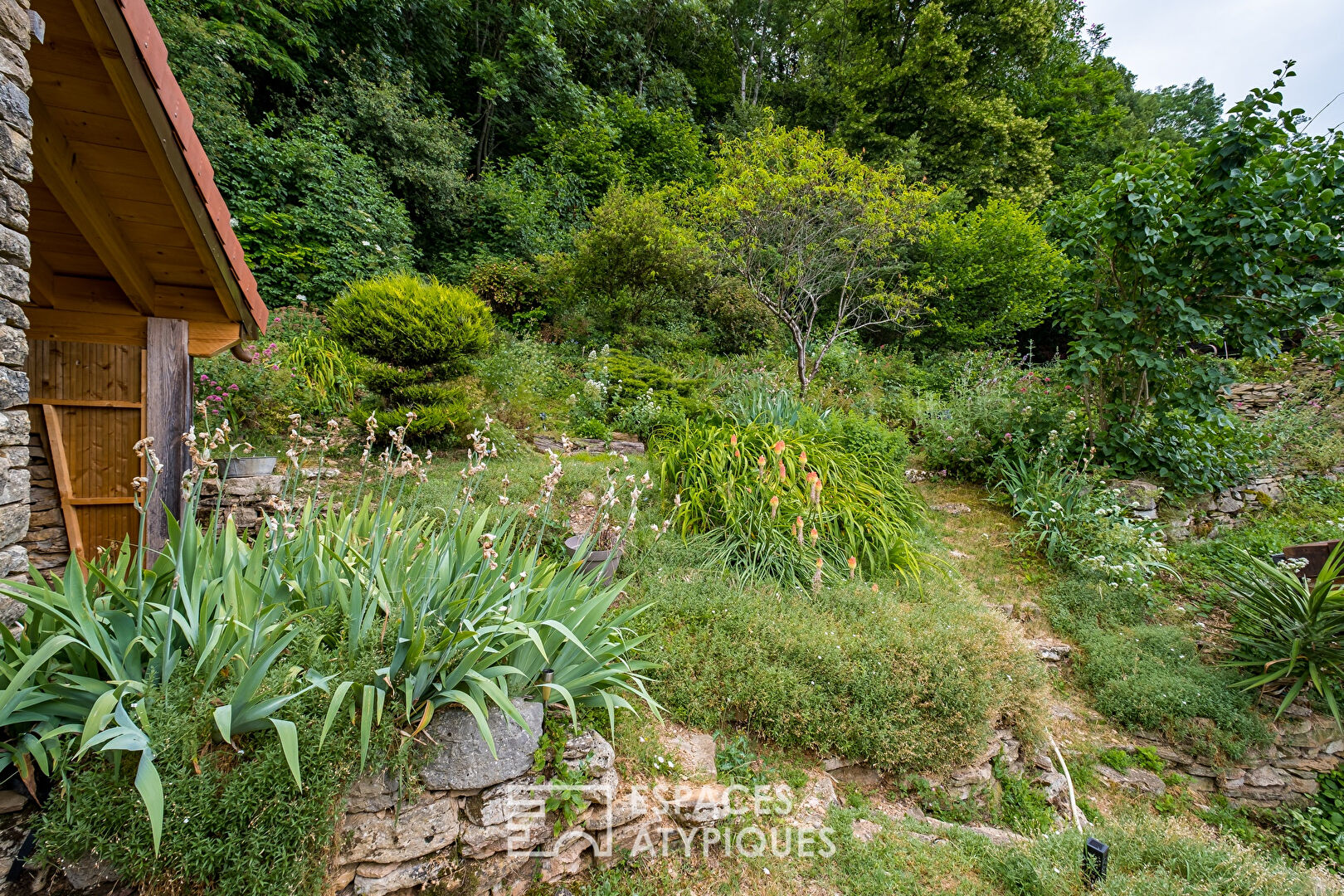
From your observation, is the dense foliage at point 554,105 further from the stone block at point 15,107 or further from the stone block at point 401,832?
the stone block at point 401,832

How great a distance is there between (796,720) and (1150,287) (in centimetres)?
584

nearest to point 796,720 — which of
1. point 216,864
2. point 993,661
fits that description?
point 993,661

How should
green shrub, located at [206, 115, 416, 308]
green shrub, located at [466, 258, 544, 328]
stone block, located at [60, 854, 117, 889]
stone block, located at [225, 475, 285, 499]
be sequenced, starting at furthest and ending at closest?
green shrub, located at [466, 258, 544, 328] → green shrub, located at [206, 115, 416, 308] → stone block, located at [225, 475, 285, 499] → stone block, located at [60, 854, 117, 889]

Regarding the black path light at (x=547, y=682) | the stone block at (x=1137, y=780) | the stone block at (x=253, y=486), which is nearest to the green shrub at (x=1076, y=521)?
the stone block at (x=1137, y=780)

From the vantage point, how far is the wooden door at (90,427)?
2.83 meters

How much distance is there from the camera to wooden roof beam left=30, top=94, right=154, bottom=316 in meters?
2.19

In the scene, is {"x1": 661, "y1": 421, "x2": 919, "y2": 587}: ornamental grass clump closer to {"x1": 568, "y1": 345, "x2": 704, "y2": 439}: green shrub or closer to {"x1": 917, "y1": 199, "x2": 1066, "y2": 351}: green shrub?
{"x1": 568, "y1": 345, "x2": 704, "y2": 439}: green shrub

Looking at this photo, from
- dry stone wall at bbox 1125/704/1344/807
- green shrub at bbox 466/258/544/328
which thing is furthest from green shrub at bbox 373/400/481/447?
dry stone wall at bbox 1125/704/1344/807

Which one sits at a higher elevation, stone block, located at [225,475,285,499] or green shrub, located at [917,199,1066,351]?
green shrub, located at [917,199,1066,351]

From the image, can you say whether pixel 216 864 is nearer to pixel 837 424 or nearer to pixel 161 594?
pixel 161 594

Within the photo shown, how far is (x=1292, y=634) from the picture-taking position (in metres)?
3.55

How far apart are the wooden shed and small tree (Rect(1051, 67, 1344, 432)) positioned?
285 inches

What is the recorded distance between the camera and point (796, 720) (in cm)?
292

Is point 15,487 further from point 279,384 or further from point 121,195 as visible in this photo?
point 279,384
